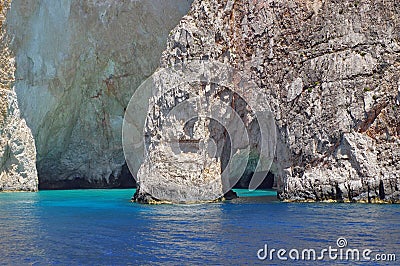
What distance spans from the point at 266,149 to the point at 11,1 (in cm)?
2954

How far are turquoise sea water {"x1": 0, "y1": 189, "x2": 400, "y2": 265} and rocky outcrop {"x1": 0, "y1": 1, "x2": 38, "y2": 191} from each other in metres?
22.1

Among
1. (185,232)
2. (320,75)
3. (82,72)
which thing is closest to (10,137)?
(82,72)

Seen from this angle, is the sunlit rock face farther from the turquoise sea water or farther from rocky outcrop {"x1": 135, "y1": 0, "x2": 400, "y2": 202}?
the turquoise sea water

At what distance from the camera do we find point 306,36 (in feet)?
125

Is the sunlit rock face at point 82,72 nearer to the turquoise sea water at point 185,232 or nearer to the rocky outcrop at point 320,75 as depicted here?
the rocky outcrop at point 320,75

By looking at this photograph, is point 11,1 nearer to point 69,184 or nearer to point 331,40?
point 69,184

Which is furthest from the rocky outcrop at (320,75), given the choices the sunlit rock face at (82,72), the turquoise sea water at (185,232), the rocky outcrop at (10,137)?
the rocky outcrop at (10,137)

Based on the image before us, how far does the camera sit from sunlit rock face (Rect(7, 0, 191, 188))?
5581 cm

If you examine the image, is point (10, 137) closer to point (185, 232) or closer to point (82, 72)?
point (82, 72)

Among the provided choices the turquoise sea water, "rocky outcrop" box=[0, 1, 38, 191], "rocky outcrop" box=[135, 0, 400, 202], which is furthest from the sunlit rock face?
the turquoise sea water

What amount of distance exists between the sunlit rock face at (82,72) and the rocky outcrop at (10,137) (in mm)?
872

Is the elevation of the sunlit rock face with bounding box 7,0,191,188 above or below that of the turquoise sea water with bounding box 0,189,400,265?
above

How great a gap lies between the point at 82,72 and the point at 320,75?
29.8m

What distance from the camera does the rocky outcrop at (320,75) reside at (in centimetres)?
3441
